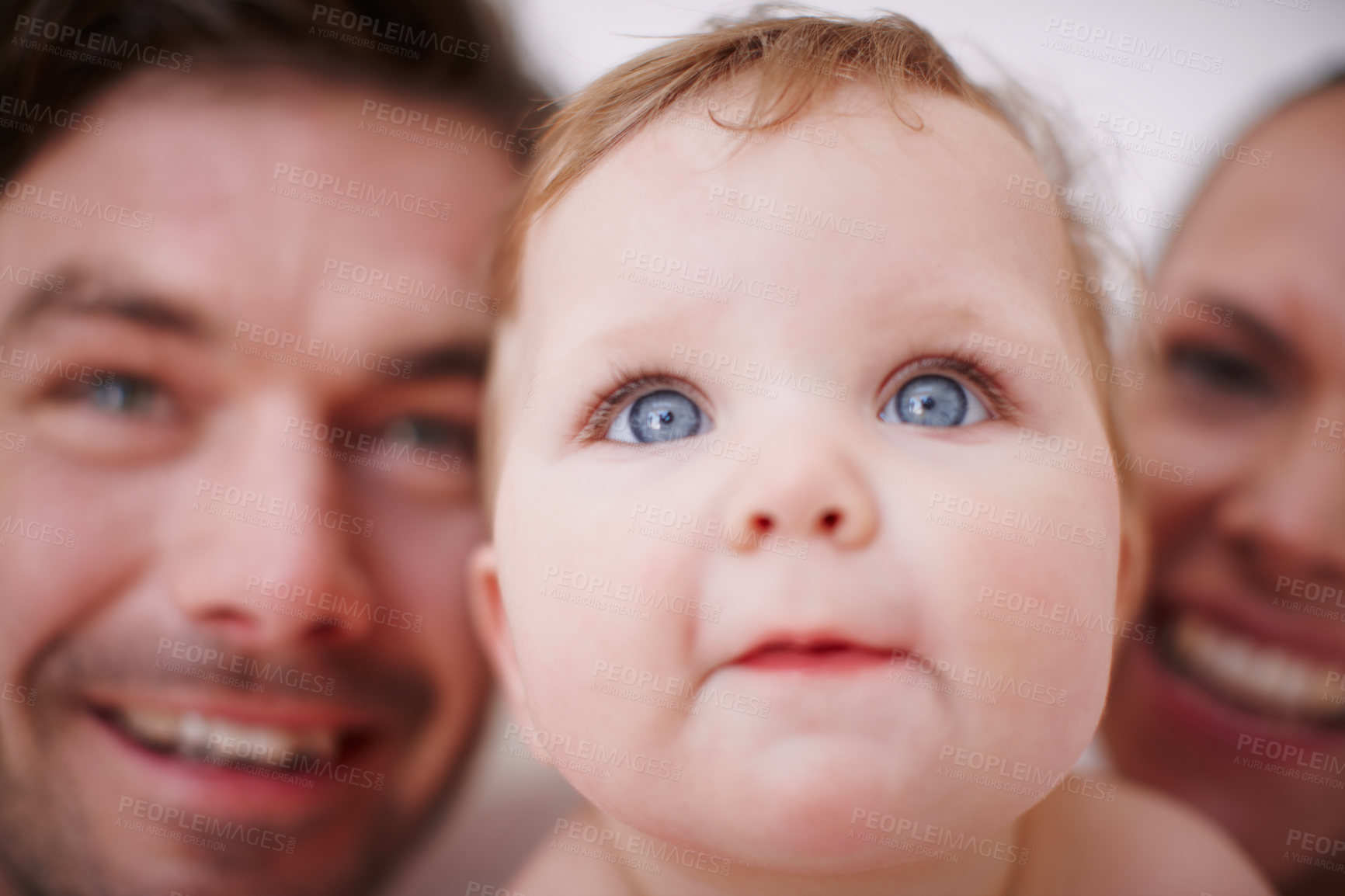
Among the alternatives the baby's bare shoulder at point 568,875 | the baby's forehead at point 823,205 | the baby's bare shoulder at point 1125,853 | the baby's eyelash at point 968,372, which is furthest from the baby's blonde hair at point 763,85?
the baby's bare shoulder at point 568,875

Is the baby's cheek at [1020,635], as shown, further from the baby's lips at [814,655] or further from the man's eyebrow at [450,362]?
the man's eyebrow at [450,362]

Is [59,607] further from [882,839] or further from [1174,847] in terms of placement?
[1174,847]

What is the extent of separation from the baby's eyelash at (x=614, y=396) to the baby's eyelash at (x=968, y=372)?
8.3 inches

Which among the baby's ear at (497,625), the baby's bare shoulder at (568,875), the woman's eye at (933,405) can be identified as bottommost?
the baby's bare shoulder at (568,875)

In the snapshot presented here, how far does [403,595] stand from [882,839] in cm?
81

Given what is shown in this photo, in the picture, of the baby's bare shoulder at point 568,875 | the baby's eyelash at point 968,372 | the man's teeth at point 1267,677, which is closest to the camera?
the baby's eyelash at point 968,372

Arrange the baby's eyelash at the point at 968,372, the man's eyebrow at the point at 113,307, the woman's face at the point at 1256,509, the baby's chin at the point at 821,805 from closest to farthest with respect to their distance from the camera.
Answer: the baby's chin at the point at 821,805 → the baby's eyelash at the point at 968,372 → the man's eyebrow at the point at 113,307 → the woman's face at the point at 1256,509

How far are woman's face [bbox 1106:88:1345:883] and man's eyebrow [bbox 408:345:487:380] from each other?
990mm

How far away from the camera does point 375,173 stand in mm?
1351

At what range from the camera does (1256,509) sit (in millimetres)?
1366

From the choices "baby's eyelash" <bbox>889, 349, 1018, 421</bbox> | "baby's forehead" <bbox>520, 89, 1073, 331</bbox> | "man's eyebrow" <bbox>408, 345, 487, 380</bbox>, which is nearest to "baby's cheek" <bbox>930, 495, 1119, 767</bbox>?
"baby's eyelash" <bbox>889, 349, 1018, 421</bbox>

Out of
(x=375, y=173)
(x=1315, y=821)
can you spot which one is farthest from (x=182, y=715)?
(x=1315, y=821)

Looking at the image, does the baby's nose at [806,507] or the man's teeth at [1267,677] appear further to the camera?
the man's teeth at [1267,677]

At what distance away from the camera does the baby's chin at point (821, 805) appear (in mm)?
749
